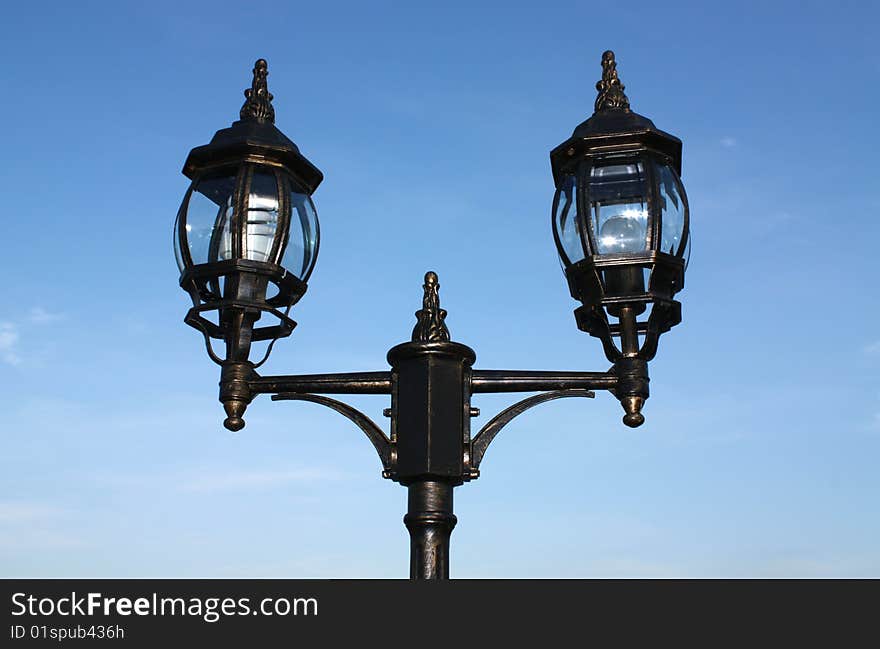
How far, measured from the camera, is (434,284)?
187 inches

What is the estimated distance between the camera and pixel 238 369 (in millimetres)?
4691

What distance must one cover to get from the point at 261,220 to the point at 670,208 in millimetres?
1769

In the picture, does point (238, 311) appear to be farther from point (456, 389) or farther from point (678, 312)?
point (678, 312)

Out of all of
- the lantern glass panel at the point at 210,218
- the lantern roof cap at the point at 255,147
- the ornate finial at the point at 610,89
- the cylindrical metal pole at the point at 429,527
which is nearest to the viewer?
the cylindrical metal pole at the point at 429,527

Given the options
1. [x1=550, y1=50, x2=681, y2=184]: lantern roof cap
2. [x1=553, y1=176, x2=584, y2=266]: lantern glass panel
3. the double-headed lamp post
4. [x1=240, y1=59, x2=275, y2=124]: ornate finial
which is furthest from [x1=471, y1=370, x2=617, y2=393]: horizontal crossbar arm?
[x1=240, y1=59, x2=275, y2=124]: ornate finial

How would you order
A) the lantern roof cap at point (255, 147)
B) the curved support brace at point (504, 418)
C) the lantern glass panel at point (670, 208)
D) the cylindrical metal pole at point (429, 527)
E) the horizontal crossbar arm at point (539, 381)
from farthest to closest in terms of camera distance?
the lantern roof cap at point (255, 147)
the lantern glass panel at point (670, 208)
the horizontal crossbar arm at point (539, 381)
the curved support brace at point (504, 418)
the cylindrical metal pole at point (429, 527)

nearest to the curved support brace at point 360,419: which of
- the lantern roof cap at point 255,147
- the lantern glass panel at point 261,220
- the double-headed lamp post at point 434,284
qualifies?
the double-headed lamp post at point 434,284

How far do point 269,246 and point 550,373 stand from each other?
1332mm

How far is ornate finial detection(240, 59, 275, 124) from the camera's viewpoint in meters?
5.18

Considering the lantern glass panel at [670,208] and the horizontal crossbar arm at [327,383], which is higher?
the lantern glass panel at [670,208]

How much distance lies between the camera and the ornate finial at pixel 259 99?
17.0ft

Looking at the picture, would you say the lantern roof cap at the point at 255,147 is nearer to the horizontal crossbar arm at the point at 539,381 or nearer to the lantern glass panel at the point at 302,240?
the lantern glass panel at the point at 302,240

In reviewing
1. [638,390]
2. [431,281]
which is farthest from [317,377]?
[638,390]
